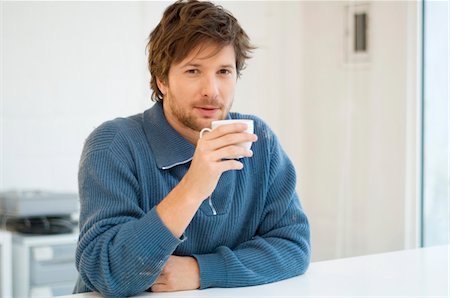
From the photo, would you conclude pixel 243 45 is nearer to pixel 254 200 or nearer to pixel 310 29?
pixel 254 200

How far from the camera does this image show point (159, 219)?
1383 millimetres

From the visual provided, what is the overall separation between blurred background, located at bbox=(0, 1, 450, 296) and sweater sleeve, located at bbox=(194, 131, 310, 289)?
1.36 m

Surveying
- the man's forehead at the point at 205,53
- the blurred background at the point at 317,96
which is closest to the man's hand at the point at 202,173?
the man's forehead at the point at 205,53

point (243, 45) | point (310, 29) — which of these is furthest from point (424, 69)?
point (243, 45)

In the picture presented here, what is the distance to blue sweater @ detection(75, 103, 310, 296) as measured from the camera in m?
1.39

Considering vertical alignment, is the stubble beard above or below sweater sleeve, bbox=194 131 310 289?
above

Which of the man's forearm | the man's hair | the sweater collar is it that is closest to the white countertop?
the man's forearm

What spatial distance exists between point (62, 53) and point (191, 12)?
1700 mm

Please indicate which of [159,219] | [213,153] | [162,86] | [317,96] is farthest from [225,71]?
[317,96]

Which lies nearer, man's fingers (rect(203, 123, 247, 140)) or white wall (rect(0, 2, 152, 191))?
man's fingers (rect(203, 123, 247, 140))

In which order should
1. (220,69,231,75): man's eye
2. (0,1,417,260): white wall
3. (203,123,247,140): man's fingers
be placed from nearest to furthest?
1. (203,123,247,140): man's fingers
2. (220,69,231,75): man's eye
3. (0,1,417,260): white wall

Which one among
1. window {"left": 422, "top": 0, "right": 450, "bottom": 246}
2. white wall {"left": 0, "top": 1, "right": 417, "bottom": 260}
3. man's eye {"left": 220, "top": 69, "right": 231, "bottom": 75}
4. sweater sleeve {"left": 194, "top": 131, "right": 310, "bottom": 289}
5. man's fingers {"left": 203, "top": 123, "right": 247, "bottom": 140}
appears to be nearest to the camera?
man's fingers {"left": 203, "top": 123, "right": 247, "bottom": 140}

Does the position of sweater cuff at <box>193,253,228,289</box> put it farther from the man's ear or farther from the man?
the man's ear

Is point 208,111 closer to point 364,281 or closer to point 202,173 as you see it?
point 202,173
